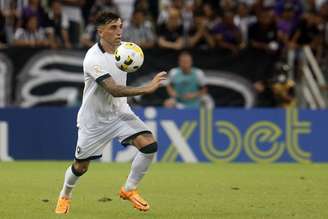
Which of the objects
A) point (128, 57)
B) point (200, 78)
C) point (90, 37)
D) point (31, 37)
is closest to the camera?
point (128, 57)

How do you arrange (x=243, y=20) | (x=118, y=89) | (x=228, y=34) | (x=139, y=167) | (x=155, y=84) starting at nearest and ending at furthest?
1. (x=155, y=84)
2. (x=118, y=89)
3. (x=139, y=167)
4. (x=228, y=34)
5. (x=243, y=20)

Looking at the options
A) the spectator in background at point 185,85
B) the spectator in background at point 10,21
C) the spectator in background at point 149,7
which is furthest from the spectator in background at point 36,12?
the spectator in background at point 185,85

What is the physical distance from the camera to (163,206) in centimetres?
1150

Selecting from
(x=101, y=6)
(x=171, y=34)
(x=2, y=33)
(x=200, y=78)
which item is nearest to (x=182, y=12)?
(x=171, y=34)

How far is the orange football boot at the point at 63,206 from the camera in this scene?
10.7 meters

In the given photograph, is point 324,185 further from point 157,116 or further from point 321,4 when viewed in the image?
point 321,4

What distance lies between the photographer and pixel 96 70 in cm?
1066

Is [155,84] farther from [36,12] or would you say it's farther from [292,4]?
[292,4]

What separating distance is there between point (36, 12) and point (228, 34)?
440cm

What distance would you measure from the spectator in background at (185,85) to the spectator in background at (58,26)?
2.60m

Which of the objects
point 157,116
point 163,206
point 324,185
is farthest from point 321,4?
point 163,206

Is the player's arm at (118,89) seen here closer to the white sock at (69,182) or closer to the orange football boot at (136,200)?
the white sock at (69,182)

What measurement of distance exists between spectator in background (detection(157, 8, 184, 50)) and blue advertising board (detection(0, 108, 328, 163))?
6.26 ft

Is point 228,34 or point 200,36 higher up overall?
point 228,34
